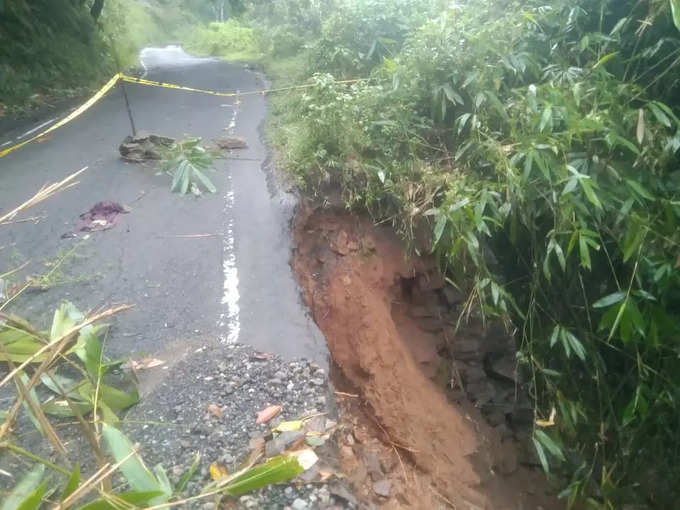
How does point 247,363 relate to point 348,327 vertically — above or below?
above

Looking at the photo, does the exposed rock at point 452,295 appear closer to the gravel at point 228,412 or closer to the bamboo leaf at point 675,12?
the gravel at point 228,412

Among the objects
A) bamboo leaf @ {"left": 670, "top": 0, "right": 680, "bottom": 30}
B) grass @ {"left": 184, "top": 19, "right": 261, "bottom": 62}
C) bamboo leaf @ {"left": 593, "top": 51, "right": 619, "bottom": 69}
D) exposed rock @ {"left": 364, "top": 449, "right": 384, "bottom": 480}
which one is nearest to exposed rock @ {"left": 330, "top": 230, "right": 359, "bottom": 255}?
exposed rock @ {"left": 364, "top": 449, "right": 384, "bottom": 480}

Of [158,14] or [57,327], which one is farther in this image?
[158,14]

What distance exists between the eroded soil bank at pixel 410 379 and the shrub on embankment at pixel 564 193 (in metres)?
0.37

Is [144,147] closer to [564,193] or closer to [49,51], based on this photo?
[564,193]

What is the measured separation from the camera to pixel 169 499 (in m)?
2.78

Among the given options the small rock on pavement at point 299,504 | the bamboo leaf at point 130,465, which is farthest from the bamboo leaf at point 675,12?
the bamboo leaf at point 130,465

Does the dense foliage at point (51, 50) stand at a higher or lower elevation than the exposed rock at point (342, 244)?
higher

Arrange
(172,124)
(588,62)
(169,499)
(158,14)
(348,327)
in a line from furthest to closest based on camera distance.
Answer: (158,14)
(172,124)
(348,327)
(588,62)
(169,499)

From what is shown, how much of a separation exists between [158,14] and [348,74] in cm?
3402

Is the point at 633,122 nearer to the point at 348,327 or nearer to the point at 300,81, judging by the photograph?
the point at 348,327

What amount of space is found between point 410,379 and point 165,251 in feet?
8.63

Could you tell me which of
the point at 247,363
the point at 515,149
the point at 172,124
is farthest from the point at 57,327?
the point at 172,124

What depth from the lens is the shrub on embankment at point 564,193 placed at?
373 cm
